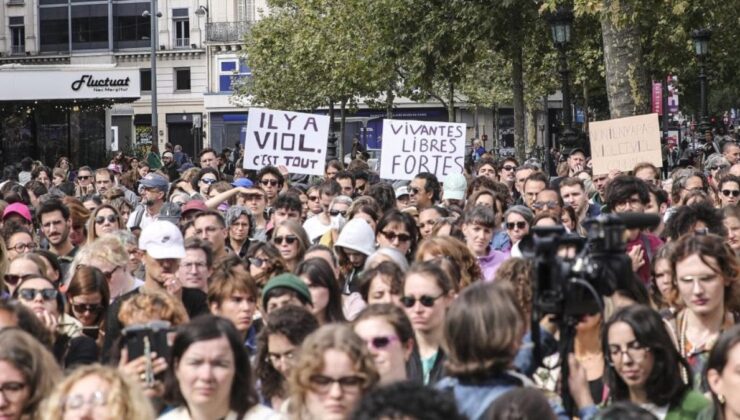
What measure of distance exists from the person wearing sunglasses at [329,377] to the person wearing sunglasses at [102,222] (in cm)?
651

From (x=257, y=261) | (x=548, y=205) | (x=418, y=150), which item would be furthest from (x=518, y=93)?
(x=257, y=261)

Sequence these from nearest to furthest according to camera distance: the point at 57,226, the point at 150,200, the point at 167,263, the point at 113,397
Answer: the point at 113,397
the point at 167,263
the point at 57,226
the point at 150,200

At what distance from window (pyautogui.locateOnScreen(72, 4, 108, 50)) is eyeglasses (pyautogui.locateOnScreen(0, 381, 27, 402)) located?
6993 centimetres

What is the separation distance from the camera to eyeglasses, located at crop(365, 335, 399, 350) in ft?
22.1

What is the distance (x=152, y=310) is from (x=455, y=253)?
2.25 meters

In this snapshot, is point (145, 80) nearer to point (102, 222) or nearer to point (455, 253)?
point (102, 222)

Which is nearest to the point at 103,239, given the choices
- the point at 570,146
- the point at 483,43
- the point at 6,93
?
the point at 570,146

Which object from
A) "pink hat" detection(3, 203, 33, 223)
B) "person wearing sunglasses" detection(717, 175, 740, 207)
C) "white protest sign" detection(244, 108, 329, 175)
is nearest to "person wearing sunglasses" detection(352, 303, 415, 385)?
"pink hat" detection(3, 203, 33, 223)

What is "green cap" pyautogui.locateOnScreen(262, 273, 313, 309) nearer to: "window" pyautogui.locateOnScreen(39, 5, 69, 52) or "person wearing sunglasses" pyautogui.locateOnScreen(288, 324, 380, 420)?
"person wearing sunglasses" pyautogui.locateOnScreen(288, 324, 380, 420)

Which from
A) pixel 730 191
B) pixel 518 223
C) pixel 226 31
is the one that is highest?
pixel 226 31

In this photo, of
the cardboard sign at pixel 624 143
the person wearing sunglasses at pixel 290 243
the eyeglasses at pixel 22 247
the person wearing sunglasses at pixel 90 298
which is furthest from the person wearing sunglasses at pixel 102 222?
the cardboard sign at pixel 624 143

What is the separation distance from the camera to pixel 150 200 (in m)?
15.5

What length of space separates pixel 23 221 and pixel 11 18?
215 ft

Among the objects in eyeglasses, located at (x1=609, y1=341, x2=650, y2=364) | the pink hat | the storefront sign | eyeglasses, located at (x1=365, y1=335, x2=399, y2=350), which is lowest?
eyeglasses, located at (x1=609, y1=341, x2=650, y2=364)
